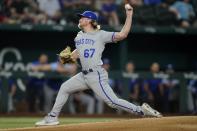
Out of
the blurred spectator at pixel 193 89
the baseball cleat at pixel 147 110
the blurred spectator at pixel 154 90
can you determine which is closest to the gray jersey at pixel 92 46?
the baseball cleat at pixel 147 110

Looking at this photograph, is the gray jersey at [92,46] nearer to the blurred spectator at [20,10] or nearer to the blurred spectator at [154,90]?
the blurred spectator at [20,10]

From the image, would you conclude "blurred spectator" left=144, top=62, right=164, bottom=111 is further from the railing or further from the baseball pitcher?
the baseball pitcher

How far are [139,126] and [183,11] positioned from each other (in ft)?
26.7

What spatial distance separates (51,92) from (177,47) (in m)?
4.37

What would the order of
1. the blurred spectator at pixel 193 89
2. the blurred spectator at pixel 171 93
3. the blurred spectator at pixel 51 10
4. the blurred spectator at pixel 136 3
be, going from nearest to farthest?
the blurred spectator at pixel 51 10
the blurred spectator at pixel 171 93
the blurred spectator at pixel 193 89
the blurred spectator at pixel 136 3

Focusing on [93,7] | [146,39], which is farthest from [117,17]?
[146,39]

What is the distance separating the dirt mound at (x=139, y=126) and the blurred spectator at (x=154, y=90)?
6.34 m

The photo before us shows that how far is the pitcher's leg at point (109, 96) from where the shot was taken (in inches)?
327

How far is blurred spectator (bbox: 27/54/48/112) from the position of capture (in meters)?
13.7

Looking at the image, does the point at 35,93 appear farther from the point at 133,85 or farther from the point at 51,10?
the point at 133,85

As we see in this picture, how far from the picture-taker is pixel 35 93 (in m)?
13.8

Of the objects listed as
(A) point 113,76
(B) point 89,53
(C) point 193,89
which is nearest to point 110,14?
(A) point 113,76

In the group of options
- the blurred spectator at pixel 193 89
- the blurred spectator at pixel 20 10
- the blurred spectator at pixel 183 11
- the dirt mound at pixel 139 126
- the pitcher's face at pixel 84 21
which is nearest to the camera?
the dirt mound at pixel 139 126

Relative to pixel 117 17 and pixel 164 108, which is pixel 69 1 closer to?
pixel 117 17
